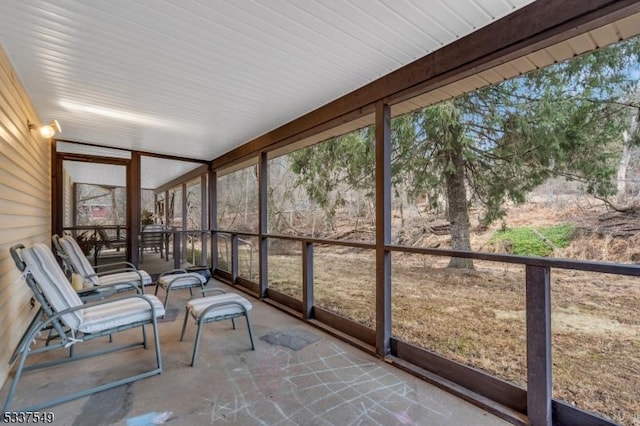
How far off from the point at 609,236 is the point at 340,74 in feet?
12.7

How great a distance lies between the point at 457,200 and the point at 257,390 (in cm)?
423

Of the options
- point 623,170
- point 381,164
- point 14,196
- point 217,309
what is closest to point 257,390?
point 217,309

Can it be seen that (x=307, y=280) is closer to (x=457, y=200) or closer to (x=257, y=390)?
(x=257, y=390)

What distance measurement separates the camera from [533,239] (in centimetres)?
443

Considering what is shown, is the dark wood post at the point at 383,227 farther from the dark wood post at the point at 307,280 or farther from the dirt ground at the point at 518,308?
the dark wood post at the point at 307,280

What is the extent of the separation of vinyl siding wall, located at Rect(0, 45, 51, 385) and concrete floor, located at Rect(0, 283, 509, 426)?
653 millimetres

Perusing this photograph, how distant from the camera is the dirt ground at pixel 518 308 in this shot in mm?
2404

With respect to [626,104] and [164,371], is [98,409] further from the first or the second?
[626,104]

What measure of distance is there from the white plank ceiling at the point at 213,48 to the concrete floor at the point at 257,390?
256cm

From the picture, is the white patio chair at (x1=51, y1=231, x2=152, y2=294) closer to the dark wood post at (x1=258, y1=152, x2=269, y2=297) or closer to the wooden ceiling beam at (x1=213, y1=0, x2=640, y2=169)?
the dark wood post at (x1=258, y1=152, x2=269, y2=297)

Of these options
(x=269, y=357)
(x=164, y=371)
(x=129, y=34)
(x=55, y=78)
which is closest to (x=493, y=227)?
(x=269, y=357)

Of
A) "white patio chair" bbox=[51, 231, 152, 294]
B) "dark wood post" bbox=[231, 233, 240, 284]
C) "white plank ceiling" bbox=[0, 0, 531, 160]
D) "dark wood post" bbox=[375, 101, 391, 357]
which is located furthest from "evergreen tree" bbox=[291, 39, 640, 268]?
"white patio chair" bbox=[51, 231, 152, 294]

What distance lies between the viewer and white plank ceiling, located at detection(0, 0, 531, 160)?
1.94 m

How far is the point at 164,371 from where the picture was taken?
8.40ft
